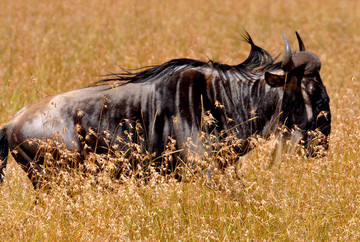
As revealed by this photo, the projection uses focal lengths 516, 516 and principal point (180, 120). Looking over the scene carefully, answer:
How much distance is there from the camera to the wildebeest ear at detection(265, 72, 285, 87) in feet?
12.2

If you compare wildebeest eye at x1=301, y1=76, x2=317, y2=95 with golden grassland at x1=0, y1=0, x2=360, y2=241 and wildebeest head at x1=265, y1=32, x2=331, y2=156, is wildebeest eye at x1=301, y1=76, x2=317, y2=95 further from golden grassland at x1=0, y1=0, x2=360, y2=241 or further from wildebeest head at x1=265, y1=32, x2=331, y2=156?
golden grassland at x1=0, y1=0, x2=360, y2=241

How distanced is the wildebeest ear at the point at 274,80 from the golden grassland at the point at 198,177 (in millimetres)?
531

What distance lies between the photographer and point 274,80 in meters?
3.77

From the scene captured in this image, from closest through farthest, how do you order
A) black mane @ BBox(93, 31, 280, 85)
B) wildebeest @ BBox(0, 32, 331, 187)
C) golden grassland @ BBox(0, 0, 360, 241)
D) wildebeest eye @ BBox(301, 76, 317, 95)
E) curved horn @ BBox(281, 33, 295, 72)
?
golden grassland @ BBox(0, 0, 360, 241) → curved horn @ BBox(281, 33, 295, 72) → wildebeest @ BBox(0, 32, 331, 187) → wildebeest eye @ BBox(301, 76, 317, 95) → black mane @ BBox(93, 31, 280, 85)

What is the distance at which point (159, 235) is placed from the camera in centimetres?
298

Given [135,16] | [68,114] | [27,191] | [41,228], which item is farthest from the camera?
[135,16]

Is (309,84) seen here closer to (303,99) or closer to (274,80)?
(303,99)

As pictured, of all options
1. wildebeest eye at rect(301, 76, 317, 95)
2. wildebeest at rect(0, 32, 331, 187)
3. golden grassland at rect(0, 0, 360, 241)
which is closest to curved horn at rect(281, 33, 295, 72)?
wildebeest at rect(0, 32, 331, 187)

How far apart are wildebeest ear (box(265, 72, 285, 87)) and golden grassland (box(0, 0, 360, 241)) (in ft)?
1.74

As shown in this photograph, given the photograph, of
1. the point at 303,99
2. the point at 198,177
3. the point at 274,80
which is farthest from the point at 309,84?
the point at 198,177

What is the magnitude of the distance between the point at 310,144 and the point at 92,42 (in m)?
4.21

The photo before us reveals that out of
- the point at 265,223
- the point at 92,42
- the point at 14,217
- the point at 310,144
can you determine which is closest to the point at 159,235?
the point at 265,223

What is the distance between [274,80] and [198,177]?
0.99m

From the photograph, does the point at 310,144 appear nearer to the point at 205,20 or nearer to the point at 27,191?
the point at 27,191
